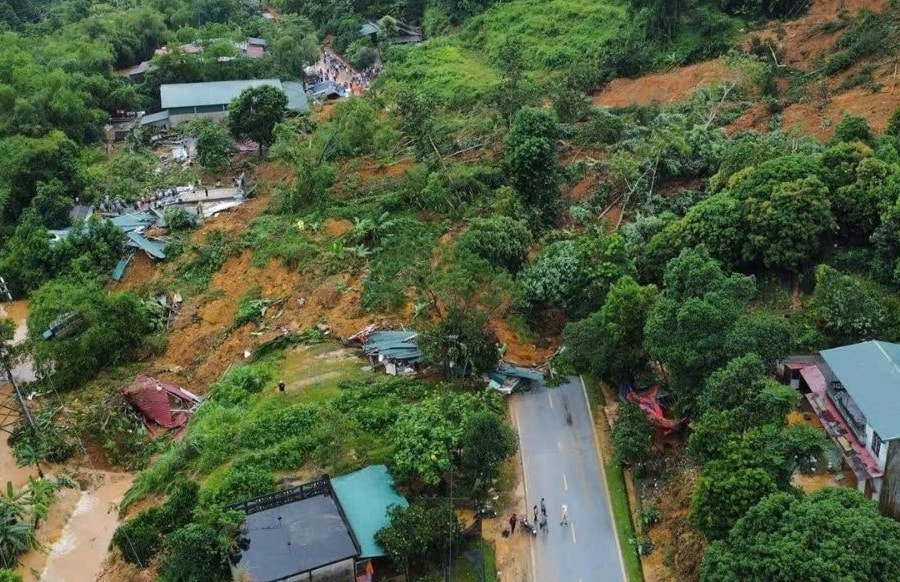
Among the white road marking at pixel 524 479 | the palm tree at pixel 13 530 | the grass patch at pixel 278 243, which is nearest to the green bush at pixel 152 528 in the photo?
the palm tree at pixel 13 530

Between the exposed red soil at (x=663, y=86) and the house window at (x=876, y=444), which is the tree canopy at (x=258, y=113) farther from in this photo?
the house window at (x=876, y=444)

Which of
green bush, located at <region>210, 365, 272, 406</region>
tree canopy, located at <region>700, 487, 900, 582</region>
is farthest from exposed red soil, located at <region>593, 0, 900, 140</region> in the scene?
green bush, located at <region>210, 365, 272, 406</region>

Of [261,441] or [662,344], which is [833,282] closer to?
[662,344]

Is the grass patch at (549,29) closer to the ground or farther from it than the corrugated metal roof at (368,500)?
closer to the ground

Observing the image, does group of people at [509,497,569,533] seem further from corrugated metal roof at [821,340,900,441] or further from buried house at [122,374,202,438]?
buried house at [122,374,202,438]

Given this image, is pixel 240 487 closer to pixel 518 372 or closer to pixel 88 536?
pixel 88 536

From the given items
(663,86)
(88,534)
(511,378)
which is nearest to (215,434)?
(88,534)
